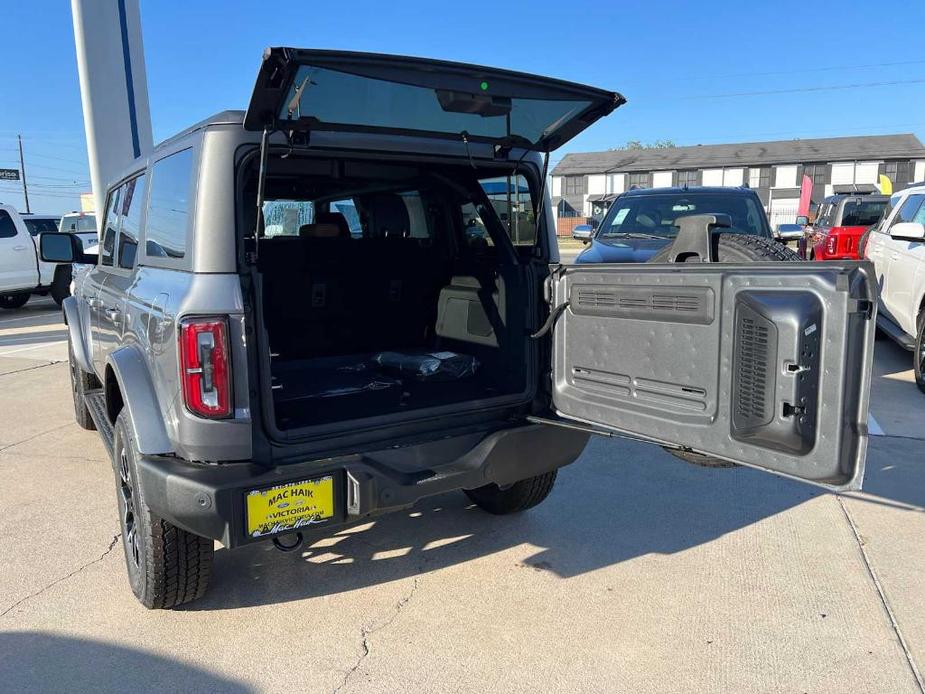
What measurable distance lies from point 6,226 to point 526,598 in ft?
44.7

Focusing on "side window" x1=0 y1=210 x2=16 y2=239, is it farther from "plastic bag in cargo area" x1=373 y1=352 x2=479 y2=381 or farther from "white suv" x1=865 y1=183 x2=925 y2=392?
"white suv" x1=865 y1=183 x2=925 y2=392

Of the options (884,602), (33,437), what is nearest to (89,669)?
(884,602)

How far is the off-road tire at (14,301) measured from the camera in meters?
14.0

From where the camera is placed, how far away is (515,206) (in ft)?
11.4

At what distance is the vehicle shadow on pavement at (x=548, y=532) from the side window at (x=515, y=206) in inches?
60.4

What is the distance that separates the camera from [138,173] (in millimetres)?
3502

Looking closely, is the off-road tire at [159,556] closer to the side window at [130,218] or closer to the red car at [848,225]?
the side window at [130,218]

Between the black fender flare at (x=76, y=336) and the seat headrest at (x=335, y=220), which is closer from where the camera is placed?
the seat headrest at (x=335, y=220)

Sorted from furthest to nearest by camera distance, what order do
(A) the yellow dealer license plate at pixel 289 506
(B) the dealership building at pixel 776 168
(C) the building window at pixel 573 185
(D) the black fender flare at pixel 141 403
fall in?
(C) the building window at pixel 573 185, (B) the dealership building at pixel 776 168, (D) the black fender flare at pixel 141 403, (A) the yellow dealer license plate at pixel 289 506

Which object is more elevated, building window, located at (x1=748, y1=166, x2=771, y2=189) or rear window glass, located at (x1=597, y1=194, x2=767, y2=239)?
building window, located at (x1=748, y1=166, x2=771, y2=189)

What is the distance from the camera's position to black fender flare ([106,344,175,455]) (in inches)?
101

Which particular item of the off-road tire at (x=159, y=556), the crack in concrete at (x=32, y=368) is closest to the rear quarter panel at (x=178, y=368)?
the off-road tire at (x=159, y=556)

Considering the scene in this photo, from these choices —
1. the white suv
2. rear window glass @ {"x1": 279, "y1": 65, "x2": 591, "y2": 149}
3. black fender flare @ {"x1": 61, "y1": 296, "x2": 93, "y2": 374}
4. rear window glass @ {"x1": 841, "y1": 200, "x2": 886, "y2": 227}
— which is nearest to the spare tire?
A: rear window glass @ {"x1": 279, "y1": 65, "x2": 591, "y2": 149}

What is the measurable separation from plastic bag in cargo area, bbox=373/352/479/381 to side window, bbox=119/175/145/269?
1482mm
